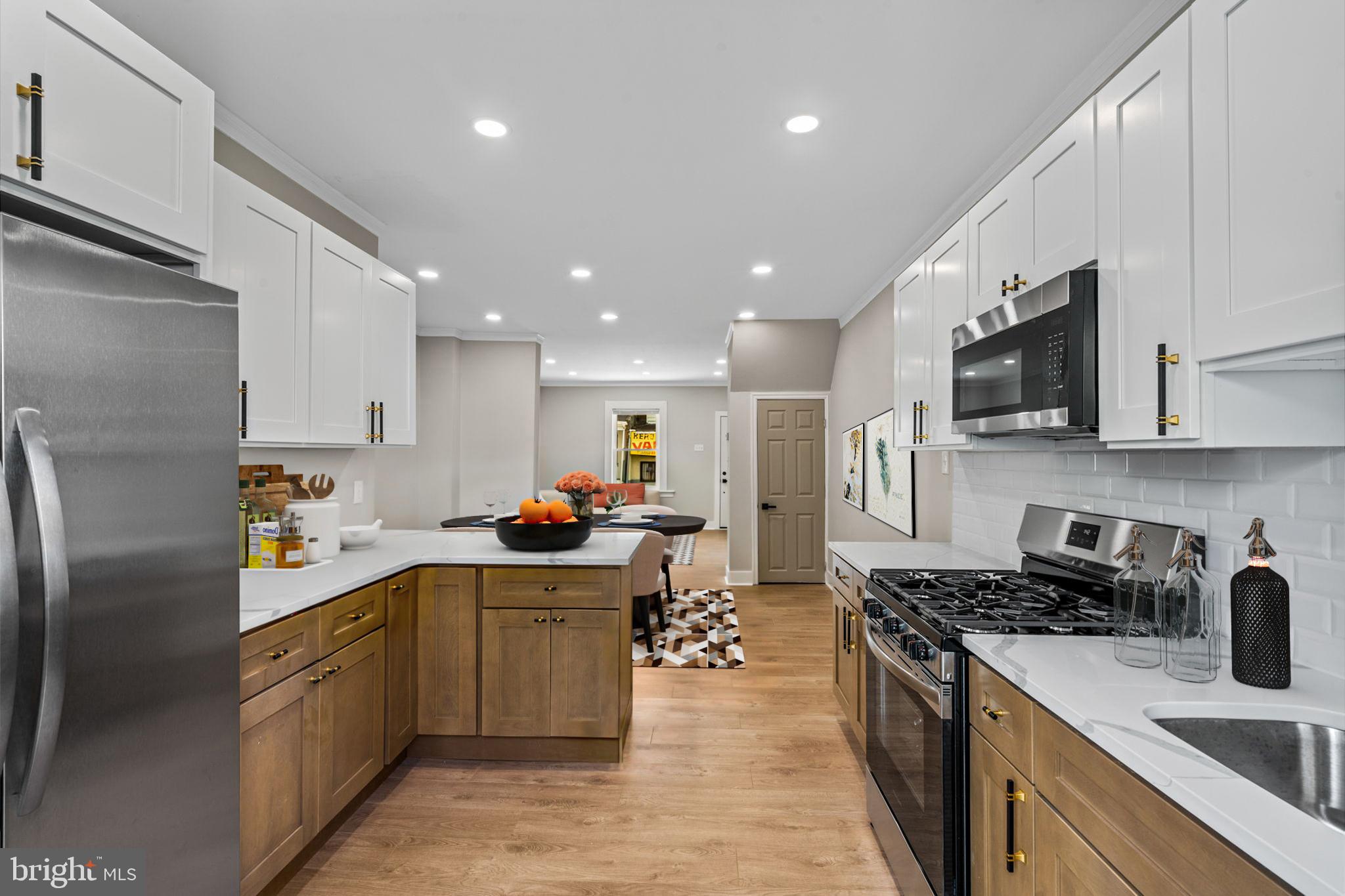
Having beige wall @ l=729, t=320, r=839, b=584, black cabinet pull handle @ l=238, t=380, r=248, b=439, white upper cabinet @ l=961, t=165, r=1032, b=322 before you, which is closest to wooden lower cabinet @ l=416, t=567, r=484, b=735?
black cabinet pull handle @ l=238, t=380, r=248, b=439

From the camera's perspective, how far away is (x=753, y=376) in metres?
6.49

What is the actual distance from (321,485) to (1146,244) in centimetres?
336

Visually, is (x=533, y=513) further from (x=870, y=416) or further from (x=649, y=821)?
(x=870, y=416)

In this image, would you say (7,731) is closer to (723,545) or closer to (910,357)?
(910,357)

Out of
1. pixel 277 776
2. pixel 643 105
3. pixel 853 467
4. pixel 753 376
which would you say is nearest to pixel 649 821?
pixel 277 776

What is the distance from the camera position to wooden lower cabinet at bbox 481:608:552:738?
278 cm

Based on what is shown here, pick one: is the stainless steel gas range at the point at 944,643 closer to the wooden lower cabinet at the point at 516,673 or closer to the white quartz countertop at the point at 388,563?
the white quartz countertop at the point at 388,563

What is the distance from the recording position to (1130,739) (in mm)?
1044

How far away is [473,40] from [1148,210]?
1951mm

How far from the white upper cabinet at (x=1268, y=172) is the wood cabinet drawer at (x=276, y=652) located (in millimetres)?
2189

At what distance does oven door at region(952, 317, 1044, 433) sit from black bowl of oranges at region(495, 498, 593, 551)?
1.72 m

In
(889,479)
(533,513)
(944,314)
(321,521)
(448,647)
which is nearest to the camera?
(944,314)

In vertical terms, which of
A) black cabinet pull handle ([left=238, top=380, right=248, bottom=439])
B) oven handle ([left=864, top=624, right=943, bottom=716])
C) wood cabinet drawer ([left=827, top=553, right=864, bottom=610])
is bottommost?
oven handle ([left=864, top=624, right=943, bottom=716])

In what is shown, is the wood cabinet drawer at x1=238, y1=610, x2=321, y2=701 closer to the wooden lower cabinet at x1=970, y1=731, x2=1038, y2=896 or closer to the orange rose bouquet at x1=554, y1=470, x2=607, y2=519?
the orange rose bouquet at x1=554, y1=470, x2=607, y2=519
